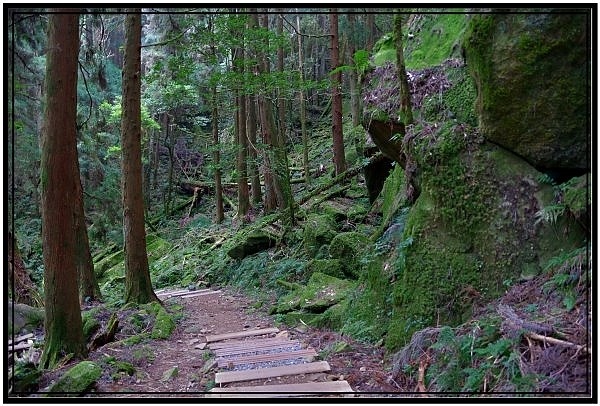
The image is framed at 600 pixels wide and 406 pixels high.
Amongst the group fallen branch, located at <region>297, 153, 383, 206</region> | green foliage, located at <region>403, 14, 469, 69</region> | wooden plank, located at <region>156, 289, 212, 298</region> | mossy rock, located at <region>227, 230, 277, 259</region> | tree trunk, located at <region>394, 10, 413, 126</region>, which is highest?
green foliage, located at <region>403, 14, 469, 69</region>

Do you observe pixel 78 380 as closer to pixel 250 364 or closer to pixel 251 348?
pixel 250 364

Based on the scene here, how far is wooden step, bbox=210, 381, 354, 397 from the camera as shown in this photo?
188 inches

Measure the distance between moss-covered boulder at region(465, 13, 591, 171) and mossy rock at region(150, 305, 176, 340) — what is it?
613 centimetres

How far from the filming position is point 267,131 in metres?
15.9

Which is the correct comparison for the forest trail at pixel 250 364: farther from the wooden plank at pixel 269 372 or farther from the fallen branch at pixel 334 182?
the fallen branch at pixel 334 182

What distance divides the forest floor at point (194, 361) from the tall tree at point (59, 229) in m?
0.52

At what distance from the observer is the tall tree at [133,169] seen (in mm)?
10492

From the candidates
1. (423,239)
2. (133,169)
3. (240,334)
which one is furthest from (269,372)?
(133,169)

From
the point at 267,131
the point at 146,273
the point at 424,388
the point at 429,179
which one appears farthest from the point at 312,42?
the point at 424,388

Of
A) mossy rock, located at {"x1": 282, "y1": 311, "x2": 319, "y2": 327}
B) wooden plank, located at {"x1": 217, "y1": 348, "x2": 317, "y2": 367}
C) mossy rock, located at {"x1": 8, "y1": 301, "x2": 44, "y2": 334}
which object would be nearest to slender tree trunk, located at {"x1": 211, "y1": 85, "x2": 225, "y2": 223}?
mossy rock, located at {"x1": 282, "y1": 311, "x2": 319, "y2": 327}

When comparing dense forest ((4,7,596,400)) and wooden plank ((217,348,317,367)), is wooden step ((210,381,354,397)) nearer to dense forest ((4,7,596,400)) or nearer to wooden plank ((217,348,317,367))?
dense forest ((4,7,596,400))

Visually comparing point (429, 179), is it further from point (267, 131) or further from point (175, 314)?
point (267, 131)

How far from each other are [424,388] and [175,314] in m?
6.65

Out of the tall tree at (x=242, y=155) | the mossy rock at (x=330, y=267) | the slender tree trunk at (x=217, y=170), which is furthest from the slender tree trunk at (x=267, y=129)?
Answer: the mossy rock at (x=330, y=267)
